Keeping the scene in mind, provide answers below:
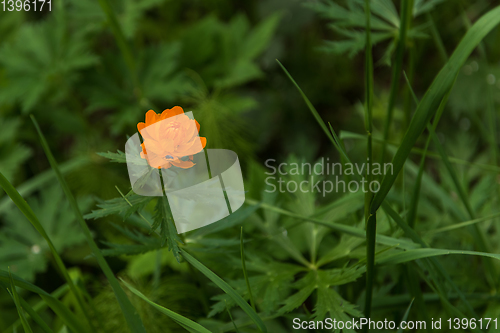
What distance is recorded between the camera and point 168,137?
443 mm

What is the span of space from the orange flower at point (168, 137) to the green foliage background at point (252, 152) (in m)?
0.09

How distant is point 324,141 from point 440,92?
4.11 feet

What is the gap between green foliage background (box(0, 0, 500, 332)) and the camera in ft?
2.41

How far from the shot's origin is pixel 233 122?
1426mm

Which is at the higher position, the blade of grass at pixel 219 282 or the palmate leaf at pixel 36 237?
the blade of grass at pixel 219 282

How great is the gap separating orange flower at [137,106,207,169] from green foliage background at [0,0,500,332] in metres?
0.09

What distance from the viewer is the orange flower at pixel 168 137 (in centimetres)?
44

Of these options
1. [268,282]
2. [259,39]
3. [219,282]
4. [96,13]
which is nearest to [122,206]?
[219,282]

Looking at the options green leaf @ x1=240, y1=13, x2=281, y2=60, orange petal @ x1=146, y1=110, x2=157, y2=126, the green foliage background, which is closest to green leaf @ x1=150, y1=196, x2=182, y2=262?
the green foliage background

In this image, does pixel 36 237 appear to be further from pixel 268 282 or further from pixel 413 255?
pixel 413 255

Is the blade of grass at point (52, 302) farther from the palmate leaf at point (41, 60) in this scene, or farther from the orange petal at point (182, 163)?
the palmate leaf at point (41, 60)

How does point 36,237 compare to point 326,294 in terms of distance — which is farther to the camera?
point 36,237

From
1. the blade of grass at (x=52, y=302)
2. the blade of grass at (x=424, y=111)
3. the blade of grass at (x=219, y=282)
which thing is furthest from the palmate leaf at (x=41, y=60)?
the blade of grass at (x=424, y=111)

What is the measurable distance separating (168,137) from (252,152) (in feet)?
3.10
